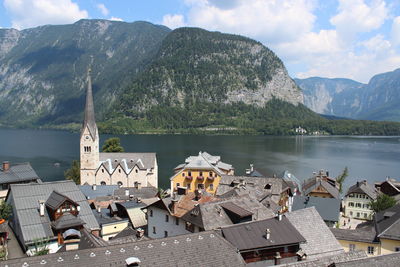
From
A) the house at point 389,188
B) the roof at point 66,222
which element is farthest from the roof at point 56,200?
the house at point 389,188

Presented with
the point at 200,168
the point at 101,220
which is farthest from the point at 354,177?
the point at 101,220

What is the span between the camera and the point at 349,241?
3659cm

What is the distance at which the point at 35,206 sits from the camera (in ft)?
103

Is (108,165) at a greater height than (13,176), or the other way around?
(13,176)

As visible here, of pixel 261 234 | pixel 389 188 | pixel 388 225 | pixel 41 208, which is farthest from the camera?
pixel 389 188

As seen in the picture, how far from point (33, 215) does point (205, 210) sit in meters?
14.2

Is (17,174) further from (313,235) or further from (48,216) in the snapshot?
(313,235)

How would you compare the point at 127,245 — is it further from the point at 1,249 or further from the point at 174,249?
the point at 1,249

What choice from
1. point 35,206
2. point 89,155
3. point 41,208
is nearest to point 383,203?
point 41,208

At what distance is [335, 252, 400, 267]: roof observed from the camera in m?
19.6

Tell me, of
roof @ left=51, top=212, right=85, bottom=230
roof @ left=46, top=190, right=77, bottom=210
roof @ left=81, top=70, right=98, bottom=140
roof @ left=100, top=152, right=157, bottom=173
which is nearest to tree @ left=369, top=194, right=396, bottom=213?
roof @ left=100, top=152, right=157, bottom=173

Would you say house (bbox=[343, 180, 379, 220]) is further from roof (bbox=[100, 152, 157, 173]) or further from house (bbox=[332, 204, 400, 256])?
roof (bbox=[100, 152, 157, 173])

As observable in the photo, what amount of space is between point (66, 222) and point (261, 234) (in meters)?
15.6

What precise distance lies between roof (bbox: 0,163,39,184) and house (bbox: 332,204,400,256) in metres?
35.4
